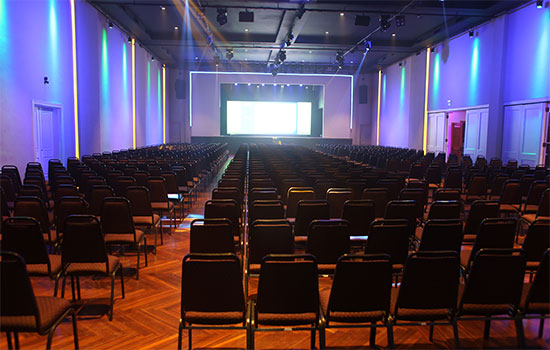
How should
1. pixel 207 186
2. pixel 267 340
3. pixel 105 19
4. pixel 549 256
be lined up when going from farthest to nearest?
pixel 105 19
pixel 207 186
pixel 267 340
pixel 549 256

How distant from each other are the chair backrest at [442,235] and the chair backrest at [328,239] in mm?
724

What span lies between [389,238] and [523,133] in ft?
38.8

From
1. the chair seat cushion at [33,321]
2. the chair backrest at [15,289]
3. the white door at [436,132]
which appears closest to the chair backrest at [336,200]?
the chair seat cushion at [33,321]

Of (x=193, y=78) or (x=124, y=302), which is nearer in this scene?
(x=124, y=302)

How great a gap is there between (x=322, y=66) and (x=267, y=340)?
81.0 feet

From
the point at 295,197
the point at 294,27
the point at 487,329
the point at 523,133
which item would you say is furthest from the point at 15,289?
the point at 294,27

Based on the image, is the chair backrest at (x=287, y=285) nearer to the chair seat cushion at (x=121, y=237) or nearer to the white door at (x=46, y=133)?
the chair seat cushion at (x=121, y=237)

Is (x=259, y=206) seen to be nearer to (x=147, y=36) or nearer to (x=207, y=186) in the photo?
(x=207, y=186)

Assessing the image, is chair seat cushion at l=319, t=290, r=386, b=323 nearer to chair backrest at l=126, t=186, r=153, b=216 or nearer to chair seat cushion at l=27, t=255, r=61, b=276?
chair seat cushion at l=27, t=255, r=61, b=276

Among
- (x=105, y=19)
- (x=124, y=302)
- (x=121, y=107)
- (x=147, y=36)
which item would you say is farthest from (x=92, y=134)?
(x=124, y=302)

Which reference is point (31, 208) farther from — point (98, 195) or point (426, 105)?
point (426, 105)

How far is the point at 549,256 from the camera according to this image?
2.58m

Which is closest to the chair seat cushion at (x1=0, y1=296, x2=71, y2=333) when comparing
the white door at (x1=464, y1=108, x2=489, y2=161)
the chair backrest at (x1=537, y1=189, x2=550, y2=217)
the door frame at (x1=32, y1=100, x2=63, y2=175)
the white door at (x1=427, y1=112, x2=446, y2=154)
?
the chair backrest at (x1=537, y1=189, x2=550, y2=217)

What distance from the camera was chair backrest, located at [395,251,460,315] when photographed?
2.55 meters
